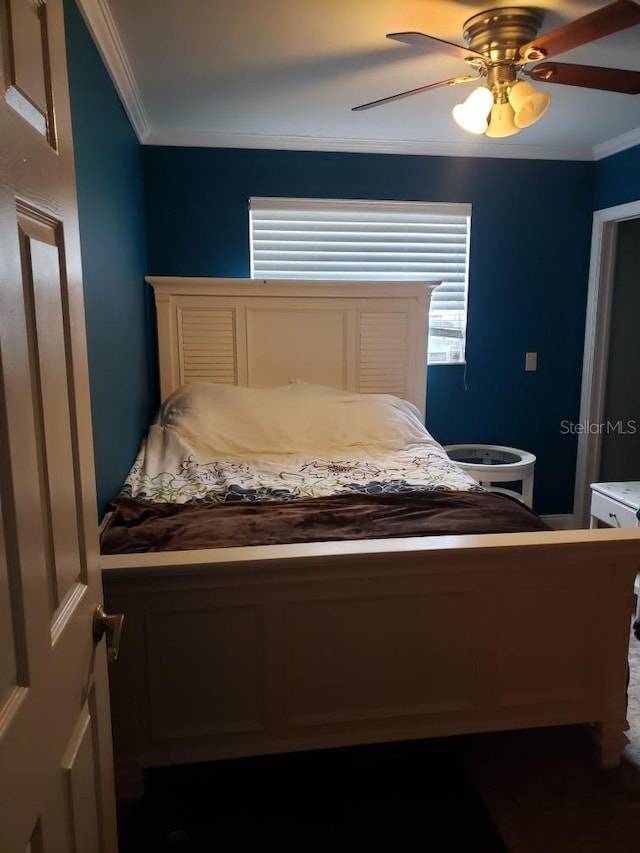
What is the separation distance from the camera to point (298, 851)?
4.92 feet

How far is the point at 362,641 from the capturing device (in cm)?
162

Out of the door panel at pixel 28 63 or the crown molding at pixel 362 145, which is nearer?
the door panel at pixel 28 63

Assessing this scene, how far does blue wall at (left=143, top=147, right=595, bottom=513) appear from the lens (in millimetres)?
3438

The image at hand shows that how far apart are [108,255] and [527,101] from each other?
157 centimetres

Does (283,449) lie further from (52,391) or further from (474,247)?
(52,391)

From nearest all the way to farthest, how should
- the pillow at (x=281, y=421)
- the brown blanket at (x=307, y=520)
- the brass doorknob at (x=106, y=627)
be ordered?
the brass doorknob at (x=106, y=627), the brown blanket at (x=307, y=520), the pillow at (x=281, y=421)

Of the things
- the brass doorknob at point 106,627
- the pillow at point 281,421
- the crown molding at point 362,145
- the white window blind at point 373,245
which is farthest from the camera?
the white window blind at point 373,245

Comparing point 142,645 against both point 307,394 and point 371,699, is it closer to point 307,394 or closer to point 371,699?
point 371,699

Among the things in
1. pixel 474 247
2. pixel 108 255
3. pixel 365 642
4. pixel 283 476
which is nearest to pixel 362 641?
pixel 365 642

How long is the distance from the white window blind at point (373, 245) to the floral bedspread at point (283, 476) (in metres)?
1.25

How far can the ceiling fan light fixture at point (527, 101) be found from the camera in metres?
2.00

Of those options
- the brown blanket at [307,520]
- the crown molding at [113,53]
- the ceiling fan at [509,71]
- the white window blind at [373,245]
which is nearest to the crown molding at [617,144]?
the white window blind at [373,245]

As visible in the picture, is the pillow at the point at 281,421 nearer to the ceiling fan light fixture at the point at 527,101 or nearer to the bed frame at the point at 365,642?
the bed frame at the point at 365,642

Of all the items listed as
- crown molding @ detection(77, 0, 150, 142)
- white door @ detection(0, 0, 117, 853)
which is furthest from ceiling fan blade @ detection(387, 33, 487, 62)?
white door @ detection(0, 0, 117, 853)
